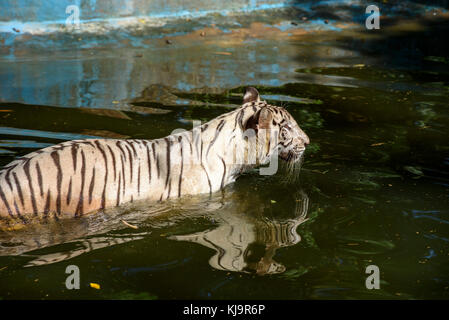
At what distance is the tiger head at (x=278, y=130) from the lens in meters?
4.87

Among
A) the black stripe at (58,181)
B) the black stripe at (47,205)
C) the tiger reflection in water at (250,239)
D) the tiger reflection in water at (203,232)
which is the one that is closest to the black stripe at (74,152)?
the black stripe at (58,181)

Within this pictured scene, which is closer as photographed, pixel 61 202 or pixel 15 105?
pixel 61 202

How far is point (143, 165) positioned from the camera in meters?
4.65

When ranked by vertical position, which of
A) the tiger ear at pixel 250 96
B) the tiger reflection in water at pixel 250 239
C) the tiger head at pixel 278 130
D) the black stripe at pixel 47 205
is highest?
the tiger ear at pixel 250 96

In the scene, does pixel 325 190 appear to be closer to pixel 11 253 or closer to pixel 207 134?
pixel 207 134

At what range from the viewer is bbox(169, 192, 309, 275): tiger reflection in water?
13.1ft

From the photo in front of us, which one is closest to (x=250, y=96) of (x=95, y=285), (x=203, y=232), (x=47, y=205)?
(x=203, y=232)

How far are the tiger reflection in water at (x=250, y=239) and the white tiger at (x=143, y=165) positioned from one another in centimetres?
42

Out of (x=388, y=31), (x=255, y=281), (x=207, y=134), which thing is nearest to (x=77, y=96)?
(x=207, y=134)

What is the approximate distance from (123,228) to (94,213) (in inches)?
9.2

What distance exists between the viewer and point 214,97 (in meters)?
7.98

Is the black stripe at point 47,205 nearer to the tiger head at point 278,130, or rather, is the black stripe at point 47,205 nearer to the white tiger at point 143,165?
the white tiger at point 143,165

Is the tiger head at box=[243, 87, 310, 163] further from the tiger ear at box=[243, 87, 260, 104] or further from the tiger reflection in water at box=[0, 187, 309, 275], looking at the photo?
the tiger reflection in water at box=[0, 187, 309, 275]

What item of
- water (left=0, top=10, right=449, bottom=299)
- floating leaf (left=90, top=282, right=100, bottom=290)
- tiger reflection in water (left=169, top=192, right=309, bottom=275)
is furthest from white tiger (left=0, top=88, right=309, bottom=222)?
floating leaf (left=90, top=282, right=100, bottom=290)
